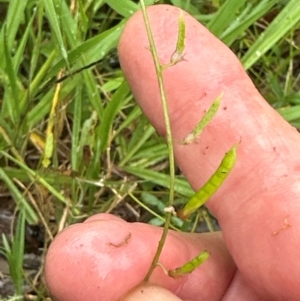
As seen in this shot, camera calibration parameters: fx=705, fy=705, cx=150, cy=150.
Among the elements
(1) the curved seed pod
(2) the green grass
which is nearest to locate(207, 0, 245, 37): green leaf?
(2) the green grass

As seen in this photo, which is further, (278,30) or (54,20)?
(278,30)

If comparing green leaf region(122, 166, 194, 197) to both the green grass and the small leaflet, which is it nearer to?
the green grass

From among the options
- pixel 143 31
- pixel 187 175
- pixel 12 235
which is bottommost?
pixel 12 235

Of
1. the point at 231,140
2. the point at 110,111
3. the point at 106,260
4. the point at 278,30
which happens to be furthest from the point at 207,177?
the point at 278,30

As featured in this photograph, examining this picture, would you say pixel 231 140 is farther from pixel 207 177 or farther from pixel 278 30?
pixel 278 30

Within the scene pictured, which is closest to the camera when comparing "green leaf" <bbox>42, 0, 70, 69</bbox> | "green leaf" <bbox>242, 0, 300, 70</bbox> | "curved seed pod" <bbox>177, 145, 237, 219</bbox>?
"curved seed pod" <bbox>177, 145, 237, 219</bbox>

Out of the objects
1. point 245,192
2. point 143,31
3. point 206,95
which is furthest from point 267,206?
point 143,31

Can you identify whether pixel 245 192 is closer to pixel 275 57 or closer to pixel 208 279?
pixel 208 279
